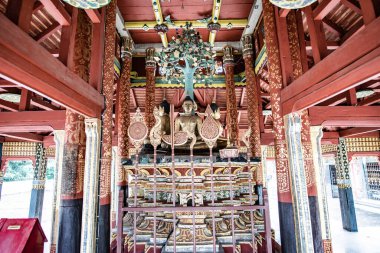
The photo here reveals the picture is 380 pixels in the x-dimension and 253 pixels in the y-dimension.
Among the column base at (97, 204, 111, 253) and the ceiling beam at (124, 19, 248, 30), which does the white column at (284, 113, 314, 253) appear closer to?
the column base at (97, 204, 111, 253)

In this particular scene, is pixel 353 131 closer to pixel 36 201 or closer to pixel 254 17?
pixel 254 17

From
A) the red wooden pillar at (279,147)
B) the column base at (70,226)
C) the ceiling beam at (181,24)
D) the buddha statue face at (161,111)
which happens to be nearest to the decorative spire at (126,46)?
the ceiling beam at (181,24)

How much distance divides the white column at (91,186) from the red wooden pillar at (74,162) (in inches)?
3.6

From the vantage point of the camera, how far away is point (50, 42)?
6367mm

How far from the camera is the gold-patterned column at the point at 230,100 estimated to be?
732cm

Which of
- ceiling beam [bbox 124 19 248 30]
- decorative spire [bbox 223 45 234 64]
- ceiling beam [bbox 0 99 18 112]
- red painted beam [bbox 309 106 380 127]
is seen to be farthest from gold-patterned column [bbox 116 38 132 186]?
red painted beam [bbox 309 106 380 127]

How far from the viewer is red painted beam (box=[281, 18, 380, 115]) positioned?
1.93 meters

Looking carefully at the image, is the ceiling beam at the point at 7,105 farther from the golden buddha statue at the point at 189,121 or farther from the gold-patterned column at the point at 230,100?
the gold-patterned column at the point at 230,100

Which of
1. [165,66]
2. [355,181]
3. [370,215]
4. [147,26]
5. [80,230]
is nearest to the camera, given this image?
[80,230]

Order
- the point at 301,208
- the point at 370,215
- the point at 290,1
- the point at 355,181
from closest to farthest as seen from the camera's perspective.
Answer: the point at 290,1 → the point at 301,208 → the point at 370,215 → the point at 355,181

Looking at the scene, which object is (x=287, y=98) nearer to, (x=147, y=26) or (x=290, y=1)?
(x=290, y=1)

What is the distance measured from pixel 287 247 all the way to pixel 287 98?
2.10m

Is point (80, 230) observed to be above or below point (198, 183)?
below

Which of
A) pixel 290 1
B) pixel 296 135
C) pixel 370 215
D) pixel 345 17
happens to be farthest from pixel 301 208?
pixel 370 215
